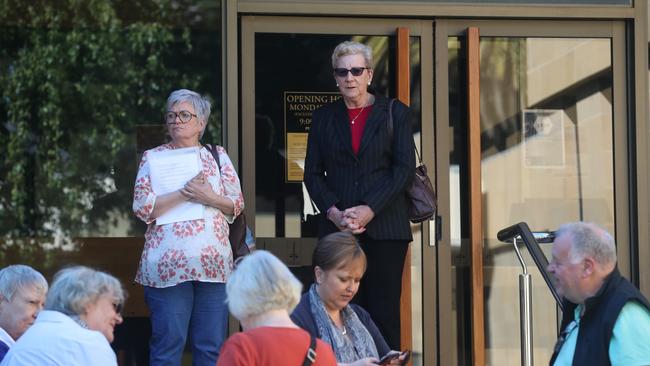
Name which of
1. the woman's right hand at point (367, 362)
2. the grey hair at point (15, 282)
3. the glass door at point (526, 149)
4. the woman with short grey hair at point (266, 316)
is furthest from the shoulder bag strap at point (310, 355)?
the glass door at point (526, 149)

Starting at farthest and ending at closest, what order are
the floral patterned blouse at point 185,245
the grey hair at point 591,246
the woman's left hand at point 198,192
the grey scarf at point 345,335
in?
the woman's left hand at point 198,192 < the floral patterned blouse at point 185,245 < the grey scarf at point 345,335 < the grey hair at point 591,246

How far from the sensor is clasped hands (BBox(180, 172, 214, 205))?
627 cm

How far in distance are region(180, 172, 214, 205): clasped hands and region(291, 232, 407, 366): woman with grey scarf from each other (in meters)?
1.21

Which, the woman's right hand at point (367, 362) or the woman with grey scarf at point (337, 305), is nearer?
the woman's right hand at point (367, 362)

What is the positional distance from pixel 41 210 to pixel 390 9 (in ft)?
16.8

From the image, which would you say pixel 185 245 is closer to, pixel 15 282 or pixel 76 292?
pixel 15 282

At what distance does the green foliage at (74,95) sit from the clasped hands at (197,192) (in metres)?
4.47

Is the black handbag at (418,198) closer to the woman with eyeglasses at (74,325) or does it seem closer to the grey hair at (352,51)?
the grey hair at (352,51)

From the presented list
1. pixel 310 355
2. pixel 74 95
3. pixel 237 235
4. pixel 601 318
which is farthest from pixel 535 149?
pixel 74 95

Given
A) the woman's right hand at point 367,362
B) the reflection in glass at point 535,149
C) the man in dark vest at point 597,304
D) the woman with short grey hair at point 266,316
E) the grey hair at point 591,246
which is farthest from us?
the reflection in glass at point 535,149

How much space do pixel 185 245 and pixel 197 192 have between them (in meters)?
0.28

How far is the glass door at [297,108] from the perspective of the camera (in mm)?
7289

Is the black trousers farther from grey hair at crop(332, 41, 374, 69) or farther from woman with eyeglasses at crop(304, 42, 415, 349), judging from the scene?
grey hair at crop(332, 41, 374, 69)

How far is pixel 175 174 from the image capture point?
6352mm
